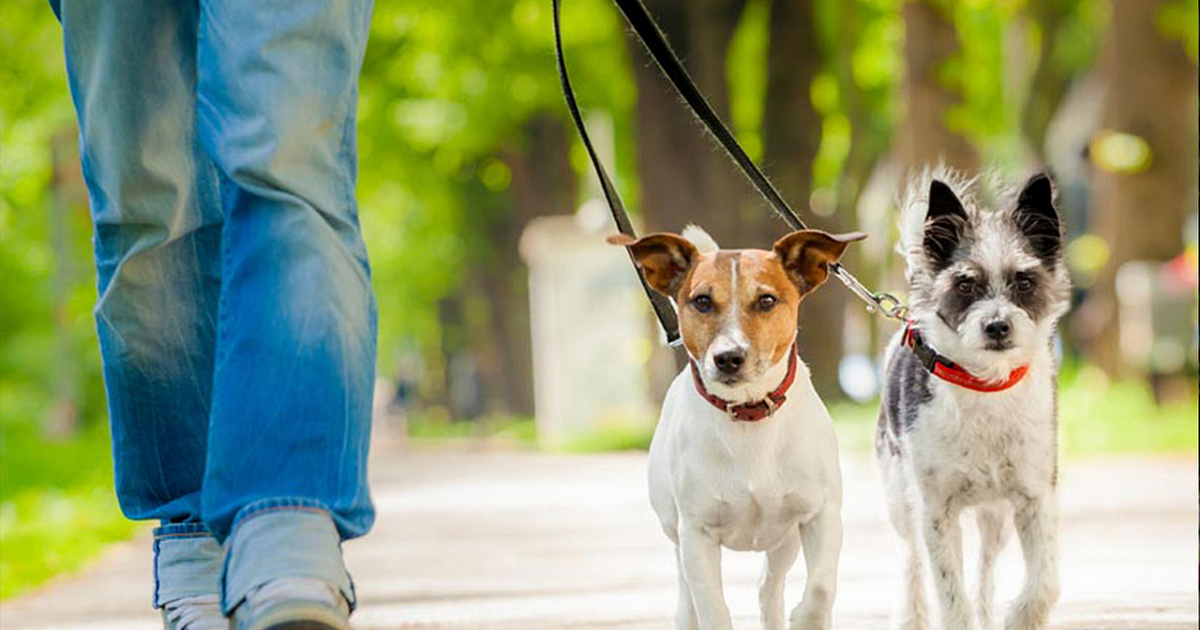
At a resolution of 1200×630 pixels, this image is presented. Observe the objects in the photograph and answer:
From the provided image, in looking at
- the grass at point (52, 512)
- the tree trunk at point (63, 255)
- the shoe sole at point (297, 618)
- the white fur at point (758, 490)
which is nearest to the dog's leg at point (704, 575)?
the white fur at point (758, 490)

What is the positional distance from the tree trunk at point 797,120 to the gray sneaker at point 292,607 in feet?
63.4

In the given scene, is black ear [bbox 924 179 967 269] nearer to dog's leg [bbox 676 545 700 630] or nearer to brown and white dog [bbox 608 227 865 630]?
brown and white dog [bbox 608 227 865 630]

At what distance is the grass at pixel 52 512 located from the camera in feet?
33.7

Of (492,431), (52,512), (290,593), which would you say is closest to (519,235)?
(492,431)

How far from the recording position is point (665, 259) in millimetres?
4805

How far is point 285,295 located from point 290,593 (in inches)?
23.8

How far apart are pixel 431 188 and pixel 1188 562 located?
3090 centimetres

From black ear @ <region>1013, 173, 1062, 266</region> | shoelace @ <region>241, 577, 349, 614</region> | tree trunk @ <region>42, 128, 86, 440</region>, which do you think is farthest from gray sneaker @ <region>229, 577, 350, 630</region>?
tree trunk @ <region>42, 128, 86, 440</region>

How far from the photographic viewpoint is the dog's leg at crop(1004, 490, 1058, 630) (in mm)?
5098

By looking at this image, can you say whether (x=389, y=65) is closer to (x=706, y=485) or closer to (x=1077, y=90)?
(x=1077, y=90)

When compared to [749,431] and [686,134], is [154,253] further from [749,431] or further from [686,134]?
[686,134]

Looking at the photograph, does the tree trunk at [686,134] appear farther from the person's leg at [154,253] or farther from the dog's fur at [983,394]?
the person's leg at [154,253]

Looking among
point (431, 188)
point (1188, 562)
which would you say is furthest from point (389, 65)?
point (1188, 562)

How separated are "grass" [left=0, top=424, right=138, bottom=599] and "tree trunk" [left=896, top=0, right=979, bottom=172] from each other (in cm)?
859
